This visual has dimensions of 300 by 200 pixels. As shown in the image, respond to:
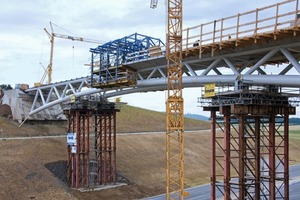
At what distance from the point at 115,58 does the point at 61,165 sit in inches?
667

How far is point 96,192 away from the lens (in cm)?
4716

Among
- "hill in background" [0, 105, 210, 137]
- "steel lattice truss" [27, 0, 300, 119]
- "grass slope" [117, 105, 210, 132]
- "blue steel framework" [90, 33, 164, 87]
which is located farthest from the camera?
"grass slope" [117, 105, 210, 132]

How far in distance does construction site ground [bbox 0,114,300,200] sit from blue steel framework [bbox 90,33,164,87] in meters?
12.2

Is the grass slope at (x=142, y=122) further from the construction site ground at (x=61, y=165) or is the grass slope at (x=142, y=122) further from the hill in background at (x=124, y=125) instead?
the construction site ground at (x=61, y=165)

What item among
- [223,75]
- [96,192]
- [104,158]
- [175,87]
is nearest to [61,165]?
[104,158]

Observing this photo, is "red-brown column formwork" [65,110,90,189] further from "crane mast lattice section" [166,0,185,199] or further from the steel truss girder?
"crane mast lattice section" [166,0,185,199]

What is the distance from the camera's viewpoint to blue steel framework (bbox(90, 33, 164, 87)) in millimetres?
42166

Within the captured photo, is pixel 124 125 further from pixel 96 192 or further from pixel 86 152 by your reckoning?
pixel 96 192

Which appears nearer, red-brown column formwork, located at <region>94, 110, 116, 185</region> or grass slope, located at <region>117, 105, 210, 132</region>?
red-brown column formwork, located at <region>94, 110, 116, 185</region>

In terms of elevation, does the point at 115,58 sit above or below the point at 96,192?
above

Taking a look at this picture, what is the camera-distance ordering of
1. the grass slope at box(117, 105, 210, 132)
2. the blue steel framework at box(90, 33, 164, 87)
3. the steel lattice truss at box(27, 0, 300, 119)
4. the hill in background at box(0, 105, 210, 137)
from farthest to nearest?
1. the grass slope at box(117, 105, 210, 132)
2. the hill in background at box(0, 105, 210, 137)
3. the blue steel framework at box(90, 33, 164, 87)
4. the steel lattice truss at box(27, 0, 300, 119)

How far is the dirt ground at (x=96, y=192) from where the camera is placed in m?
44.4

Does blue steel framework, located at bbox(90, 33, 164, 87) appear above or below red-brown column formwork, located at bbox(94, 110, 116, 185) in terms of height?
above

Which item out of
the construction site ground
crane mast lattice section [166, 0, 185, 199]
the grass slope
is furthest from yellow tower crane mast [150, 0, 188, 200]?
the grass slope
